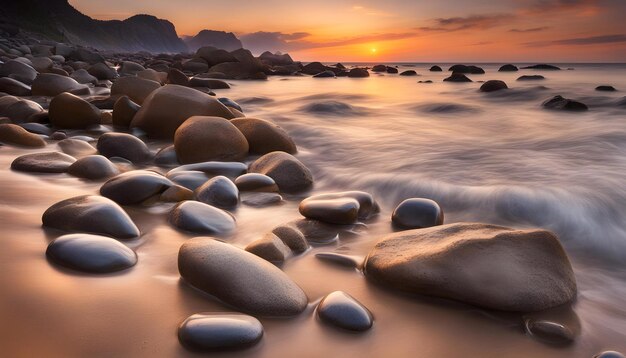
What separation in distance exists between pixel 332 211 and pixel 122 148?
62.6 inches

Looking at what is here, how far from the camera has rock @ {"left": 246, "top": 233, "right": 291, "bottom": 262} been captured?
153 centimetres

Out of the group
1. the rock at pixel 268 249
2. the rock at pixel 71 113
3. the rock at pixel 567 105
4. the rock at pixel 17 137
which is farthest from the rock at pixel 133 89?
the rock at pixel 567 105

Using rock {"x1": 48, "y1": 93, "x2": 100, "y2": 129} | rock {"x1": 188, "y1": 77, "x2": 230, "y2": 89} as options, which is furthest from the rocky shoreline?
rock {"x1": 188, "y1": 77, "x2": 230, "y2": 89}

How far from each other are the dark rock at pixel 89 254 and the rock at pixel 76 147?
66.3 inches

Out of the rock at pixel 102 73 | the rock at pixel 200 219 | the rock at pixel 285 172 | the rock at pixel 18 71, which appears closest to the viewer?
the rock at pixel 200 219

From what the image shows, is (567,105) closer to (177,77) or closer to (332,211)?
(332,211)

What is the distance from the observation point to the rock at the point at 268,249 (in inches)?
60.1

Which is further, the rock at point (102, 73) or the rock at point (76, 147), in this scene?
the rock at point (102, 73)

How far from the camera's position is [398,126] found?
4.81 metres

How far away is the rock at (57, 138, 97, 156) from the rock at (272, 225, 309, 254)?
68.8 inches

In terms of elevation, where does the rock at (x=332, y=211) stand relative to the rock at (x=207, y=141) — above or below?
below

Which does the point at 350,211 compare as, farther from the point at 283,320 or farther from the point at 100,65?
the point at 100,65

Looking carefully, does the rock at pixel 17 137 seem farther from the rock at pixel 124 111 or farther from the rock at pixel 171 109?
the rock at pixel 124 111

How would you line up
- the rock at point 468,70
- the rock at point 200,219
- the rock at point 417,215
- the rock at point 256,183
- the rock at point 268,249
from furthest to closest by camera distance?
the rock at point 468,70
the rock at point 256,183
the rock at point 417,215
the rock at point 200,219
the rock at point 268,249
